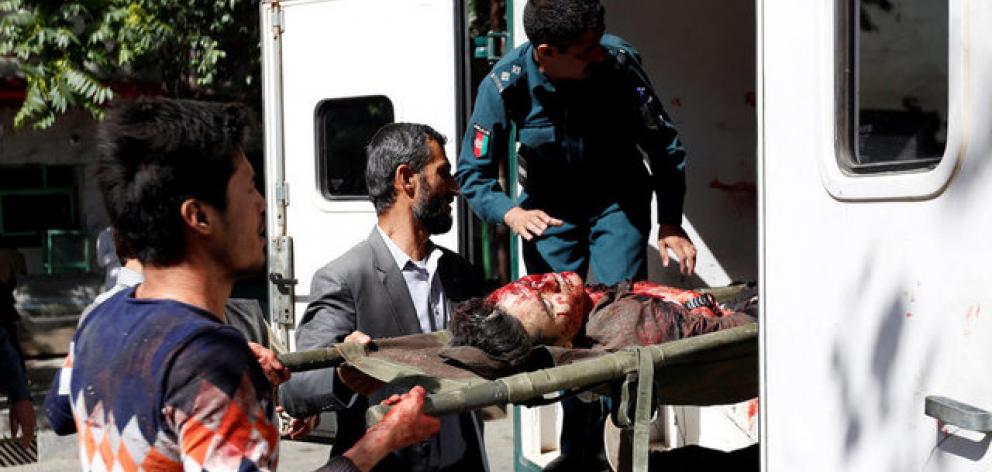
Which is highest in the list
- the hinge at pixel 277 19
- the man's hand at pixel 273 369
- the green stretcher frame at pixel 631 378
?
the hinge at pixel 277 19

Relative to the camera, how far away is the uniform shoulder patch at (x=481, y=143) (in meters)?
4.30

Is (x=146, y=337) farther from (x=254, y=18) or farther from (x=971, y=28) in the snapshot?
(x=254, y=18)

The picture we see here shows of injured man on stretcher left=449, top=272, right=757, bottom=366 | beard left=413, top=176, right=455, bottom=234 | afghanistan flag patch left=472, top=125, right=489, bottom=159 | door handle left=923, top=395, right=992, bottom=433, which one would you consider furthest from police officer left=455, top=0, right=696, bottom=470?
door handle left=923, top=395, right=992, bottom=433

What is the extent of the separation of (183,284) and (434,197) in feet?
5.71

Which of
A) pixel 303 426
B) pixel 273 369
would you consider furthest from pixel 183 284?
pixel 303 426

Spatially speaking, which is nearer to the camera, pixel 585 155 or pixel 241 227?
pixel 241 227

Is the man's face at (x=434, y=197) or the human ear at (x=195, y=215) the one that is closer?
the human ear at (x=195, y=215)

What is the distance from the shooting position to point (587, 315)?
12.4 feet

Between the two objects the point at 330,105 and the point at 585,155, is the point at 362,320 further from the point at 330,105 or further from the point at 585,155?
the point at 330,105

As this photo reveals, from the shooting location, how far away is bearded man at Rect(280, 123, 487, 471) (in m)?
3.31

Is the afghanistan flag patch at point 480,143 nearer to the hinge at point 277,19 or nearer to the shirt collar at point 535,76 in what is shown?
the shirt collar at point 535,76

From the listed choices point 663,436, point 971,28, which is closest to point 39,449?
point 663,436

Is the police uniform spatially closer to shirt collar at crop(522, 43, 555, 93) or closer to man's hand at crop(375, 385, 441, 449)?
shirt collar at crop(522, 43, 555, 93)

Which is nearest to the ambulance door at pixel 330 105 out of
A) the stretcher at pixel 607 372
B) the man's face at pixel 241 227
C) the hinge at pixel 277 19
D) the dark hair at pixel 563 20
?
the hinge at pixel 277 19
